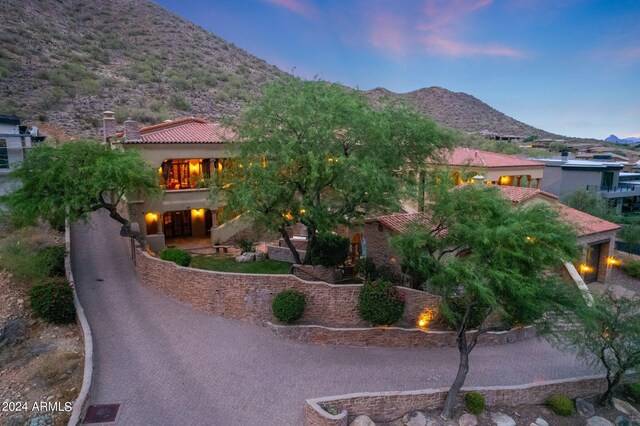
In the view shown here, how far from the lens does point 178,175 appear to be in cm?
2527

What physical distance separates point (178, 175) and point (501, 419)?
20.9m

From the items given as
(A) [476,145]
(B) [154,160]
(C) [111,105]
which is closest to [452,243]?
(B) [154,160]

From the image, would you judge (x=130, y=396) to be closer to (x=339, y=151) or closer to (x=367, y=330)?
(x=367, y=330)

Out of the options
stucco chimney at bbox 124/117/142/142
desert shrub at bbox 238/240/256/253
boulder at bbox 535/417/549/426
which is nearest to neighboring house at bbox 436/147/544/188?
desert shrub at bbox 238/240/256/253

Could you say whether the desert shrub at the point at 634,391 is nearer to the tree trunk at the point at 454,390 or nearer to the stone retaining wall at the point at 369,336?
the stone retaining wall at the point at 369,336

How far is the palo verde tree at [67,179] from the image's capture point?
59.0 ft

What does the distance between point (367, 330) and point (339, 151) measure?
7.75 metres

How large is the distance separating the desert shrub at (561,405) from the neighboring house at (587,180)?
1076 inches

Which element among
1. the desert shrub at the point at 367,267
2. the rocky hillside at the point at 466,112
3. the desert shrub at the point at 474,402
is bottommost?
the desert shrub at the point at 474,402

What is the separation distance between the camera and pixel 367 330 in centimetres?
1694

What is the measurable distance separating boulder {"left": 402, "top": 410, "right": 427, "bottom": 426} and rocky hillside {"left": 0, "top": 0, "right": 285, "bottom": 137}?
86.4ft

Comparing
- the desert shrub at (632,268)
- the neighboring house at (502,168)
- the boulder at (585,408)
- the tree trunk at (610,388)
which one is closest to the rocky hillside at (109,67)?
the neighboring house at (502,168)

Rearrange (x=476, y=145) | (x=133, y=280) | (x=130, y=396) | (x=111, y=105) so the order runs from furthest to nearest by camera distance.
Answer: (x=476, y=145)
(x=111, y=105)
(x=133, y=280)
(x=130, y=396)

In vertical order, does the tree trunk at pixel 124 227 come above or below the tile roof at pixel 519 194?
below
